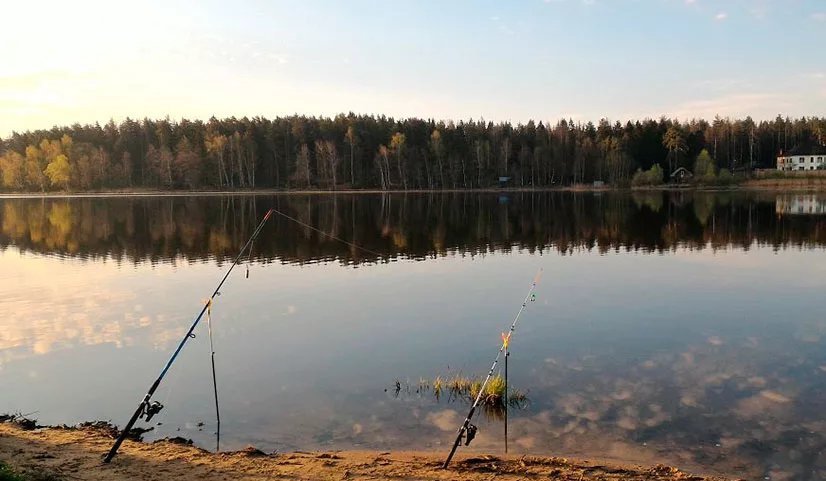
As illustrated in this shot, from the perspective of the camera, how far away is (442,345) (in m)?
16.5

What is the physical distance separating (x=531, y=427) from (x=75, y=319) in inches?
632

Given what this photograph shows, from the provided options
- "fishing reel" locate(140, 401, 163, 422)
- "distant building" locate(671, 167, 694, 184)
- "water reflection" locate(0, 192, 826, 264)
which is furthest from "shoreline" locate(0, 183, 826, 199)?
"fishing reel" locate(140, 401, 163, 422)

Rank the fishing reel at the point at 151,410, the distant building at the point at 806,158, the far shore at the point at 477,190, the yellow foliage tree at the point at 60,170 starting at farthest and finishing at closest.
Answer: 1. the yellow foliage tree at the point at 60,170
2. the distant building at the point at 806,158
3. the far shore at the point at 477,190
4. the fishing reel at the point at 151,410

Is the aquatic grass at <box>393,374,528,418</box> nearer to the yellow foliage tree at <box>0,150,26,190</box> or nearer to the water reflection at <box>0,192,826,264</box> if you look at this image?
the water reflection at <box>0,192,826,264</box>

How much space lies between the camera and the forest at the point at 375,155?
142m

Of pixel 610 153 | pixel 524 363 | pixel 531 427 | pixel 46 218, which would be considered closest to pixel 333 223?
pixel 46 218

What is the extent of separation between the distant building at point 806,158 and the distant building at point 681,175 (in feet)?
69.2

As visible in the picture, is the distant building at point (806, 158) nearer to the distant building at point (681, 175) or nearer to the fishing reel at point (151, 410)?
the distant building at point (681, 175)

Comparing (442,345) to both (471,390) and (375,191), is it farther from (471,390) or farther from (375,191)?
(375,191)

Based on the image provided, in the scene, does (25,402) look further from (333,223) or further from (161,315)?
(333,223)

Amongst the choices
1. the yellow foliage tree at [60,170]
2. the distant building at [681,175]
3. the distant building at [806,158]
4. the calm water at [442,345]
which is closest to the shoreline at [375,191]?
the yellow foliage tree at [60,170]

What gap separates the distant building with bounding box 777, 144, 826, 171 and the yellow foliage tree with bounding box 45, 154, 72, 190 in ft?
548

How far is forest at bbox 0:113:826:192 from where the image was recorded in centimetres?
14225

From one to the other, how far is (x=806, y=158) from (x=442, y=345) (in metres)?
145
